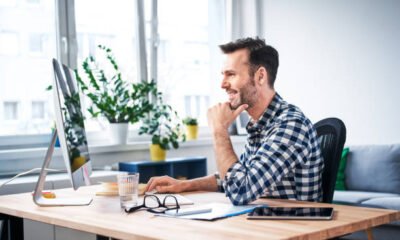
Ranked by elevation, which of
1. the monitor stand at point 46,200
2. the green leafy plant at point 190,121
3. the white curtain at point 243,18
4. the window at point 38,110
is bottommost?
the monitor stand at point 46,200

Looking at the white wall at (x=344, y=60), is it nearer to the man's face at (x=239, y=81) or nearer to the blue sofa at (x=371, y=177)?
the blue sofa at (x=371, y=177)

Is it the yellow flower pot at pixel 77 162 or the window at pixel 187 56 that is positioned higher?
the window at pixel 187 56

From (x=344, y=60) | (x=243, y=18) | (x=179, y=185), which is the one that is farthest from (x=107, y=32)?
(x=179, y=185)

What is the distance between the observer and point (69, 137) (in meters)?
2.05

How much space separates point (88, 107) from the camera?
4.78 m

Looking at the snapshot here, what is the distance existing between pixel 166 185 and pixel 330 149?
68cm

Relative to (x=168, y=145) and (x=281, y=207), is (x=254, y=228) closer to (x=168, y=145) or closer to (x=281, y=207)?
(x=281, y=207)

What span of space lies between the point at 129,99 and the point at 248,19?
174cm

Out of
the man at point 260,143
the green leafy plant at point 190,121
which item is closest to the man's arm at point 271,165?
the man at point 260,143

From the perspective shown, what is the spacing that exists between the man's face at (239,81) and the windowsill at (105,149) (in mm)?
2182

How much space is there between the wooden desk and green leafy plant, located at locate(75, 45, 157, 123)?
2.51 meters

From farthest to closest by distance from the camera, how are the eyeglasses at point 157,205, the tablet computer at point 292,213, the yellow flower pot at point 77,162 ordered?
the yellow flower pot at point 77,162 < the eyeglasses at point 157,205 < the tablet computer at point 292,213

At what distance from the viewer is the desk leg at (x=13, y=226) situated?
2.33 metres

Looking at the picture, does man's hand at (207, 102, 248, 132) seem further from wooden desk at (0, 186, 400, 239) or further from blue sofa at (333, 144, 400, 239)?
blue sofa at (333, 144, 400, 239)
